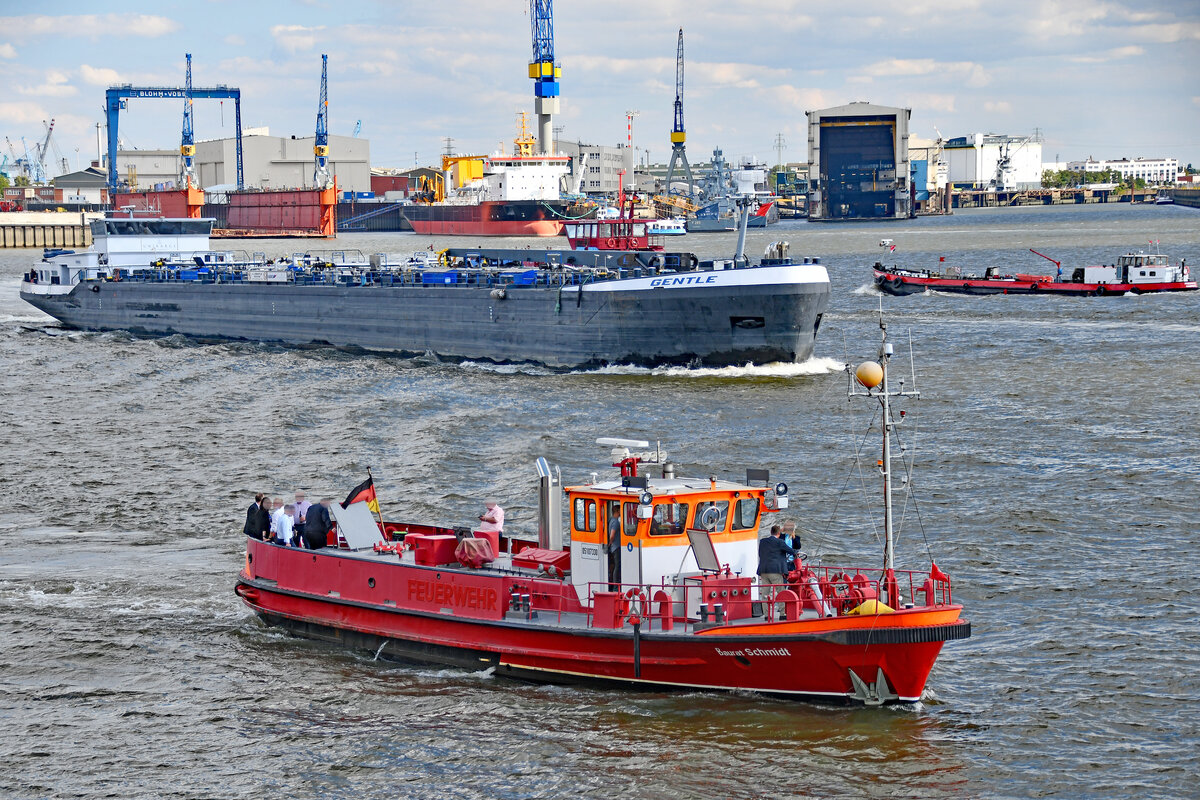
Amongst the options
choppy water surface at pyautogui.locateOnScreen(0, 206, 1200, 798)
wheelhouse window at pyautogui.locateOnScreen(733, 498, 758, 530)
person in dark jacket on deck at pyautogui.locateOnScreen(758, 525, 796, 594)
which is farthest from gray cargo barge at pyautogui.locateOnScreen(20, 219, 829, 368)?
person in dark jacket on deck at pyautogui.locateOnScreen(758, 525, 796, 594)

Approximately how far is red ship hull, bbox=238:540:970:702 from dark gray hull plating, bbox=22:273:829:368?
30576 mm

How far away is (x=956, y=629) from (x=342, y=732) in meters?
8.89

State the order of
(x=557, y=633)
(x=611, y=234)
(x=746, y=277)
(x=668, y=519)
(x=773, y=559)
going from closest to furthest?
(x=773, y=559) < (x=668, y=519) < (x=557, y=633) < (x=746, y=277) < (x=611, y=234)

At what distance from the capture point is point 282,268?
71438 millimetres

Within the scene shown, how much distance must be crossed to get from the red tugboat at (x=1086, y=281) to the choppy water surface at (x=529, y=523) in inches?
1109

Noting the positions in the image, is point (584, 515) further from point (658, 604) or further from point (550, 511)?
point (550, 511)

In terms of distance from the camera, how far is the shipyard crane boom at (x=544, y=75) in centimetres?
18150

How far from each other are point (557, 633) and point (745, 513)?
11.0 feet

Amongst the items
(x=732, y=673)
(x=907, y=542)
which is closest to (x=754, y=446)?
(x=907, y=542)

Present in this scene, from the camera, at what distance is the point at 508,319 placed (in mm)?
57719

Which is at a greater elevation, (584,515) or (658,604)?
(584,515)

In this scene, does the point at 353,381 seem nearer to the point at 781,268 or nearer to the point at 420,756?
the point at 781,268

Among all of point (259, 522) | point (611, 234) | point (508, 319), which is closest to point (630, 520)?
point (259, 522)

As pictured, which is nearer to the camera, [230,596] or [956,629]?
[956,629]
